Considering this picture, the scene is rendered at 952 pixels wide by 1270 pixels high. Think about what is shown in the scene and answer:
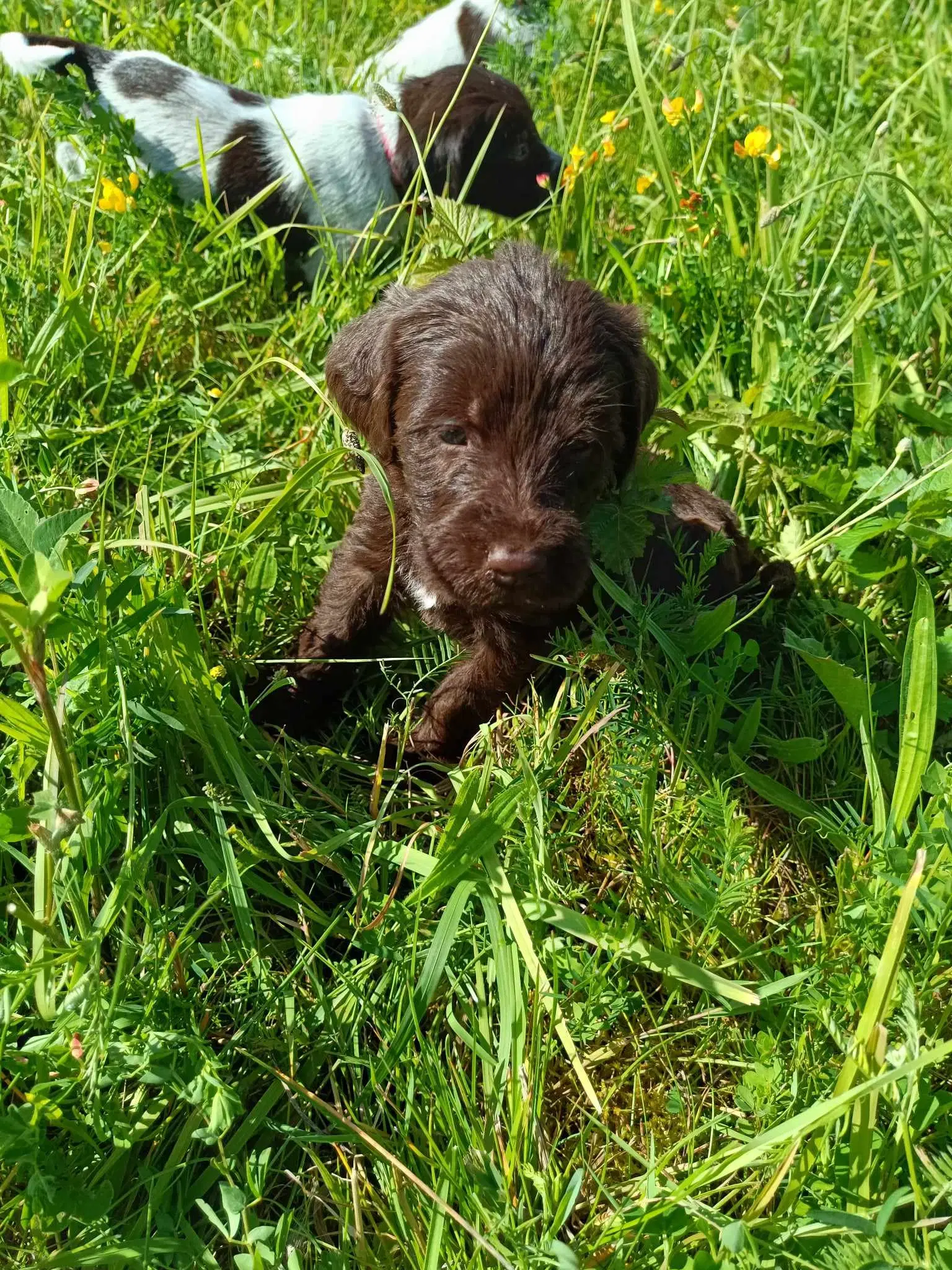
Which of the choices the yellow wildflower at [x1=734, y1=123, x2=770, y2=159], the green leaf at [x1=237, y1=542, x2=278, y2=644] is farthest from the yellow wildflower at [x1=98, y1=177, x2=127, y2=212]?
the yellow wildflower at [x1=734, y1=123, x2=770, y2=159]

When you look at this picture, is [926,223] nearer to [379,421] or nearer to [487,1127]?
[379,421]

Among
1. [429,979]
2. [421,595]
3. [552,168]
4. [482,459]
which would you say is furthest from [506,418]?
[552,168]

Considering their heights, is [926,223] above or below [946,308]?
above

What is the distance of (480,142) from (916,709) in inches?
121

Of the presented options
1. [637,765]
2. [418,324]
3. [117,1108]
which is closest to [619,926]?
[637,765]

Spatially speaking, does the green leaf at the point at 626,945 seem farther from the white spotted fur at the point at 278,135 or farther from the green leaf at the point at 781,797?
the white spotted fur at the point at 278,135

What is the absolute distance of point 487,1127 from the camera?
1.87 meters

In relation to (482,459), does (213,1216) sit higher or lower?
lower

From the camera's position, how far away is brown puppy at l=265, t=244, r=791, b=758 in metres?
2.24

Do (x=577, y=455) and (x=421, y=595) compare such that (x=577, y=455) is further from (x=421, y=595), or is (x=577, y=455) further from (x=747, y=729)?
(x=747, y=729)

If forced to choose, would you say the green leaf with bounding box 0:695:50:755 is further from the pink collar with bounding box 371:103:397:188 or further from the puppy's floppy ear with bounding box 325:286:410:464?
the pink collar with bounding box 371:103:397:188

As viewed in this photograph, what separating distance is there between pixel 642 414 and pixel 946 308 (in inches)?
65.9

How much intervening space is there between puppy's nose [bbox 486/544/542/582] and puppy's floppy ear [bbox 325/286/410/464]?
0.60m

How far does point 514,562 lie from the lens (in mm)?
2111
